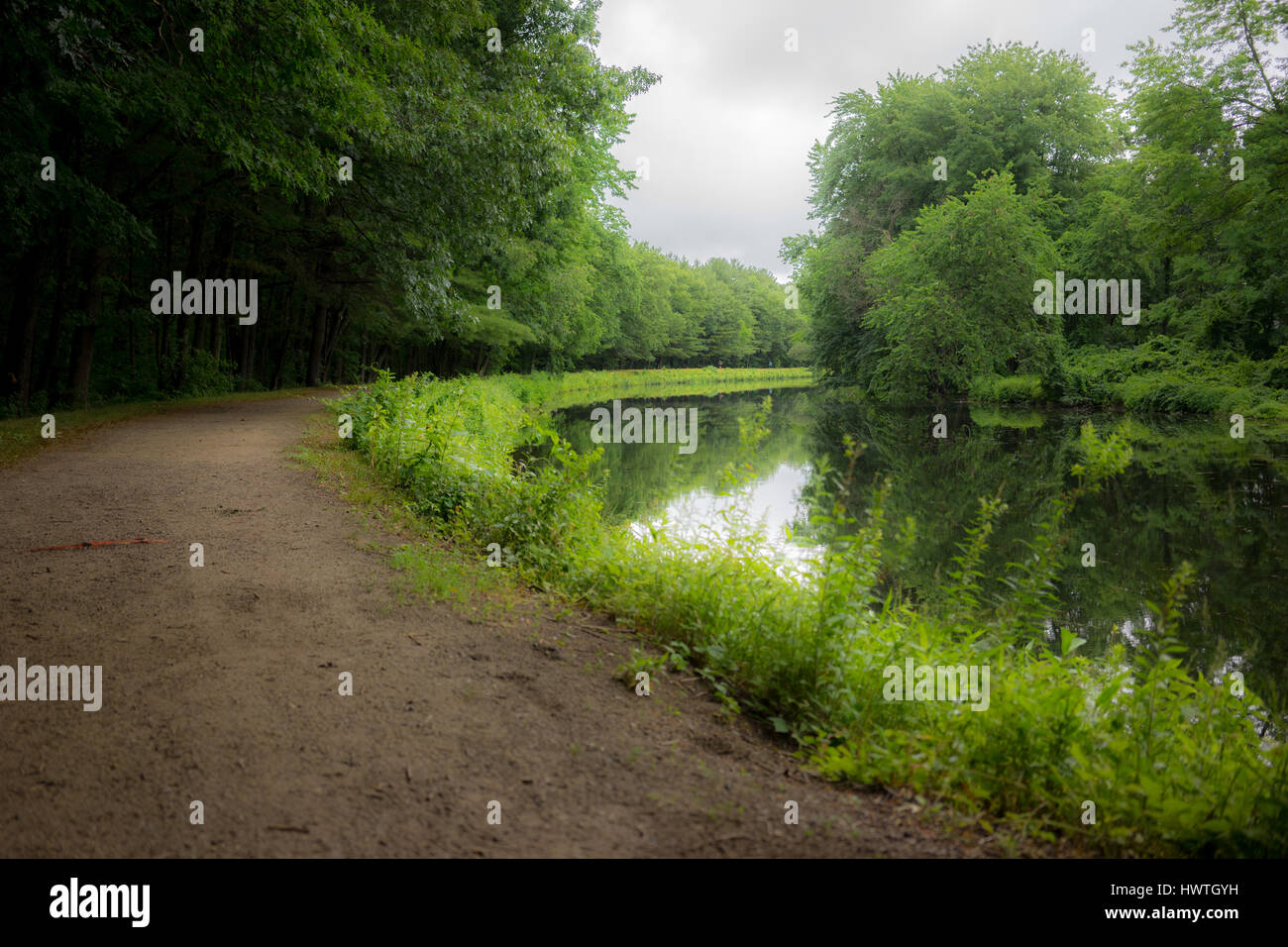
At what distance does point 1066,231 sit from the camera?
33.8m

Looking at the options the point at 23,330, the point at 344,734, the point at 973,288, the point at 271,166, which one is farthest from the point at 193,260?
the point at 973,288

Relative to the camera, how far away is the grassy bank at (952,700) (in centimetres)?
301

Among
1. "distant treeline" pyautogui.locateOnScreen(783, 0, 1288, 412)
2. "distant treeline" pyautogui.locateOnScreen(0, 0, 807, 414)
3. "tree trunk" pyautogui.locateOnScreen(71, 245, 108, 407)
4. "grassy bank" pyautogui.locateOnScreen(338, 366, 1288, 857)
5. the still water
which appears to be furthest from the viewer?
"distant treeline" pyautogui.locateOnScreen(783, 0, 1288, 412)

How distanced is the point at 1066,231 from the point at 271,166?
34.4 m

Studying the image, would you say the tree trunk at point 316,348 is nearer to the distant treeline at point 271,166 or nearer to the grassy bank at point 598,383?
the distant treeline at point 271,166

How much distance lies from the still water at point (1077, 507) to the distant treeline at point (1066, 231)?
5.89 metres

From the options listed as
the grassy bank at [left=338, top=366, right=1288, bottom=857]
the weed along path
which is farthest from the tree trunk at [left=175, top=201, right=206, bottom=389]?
the grassy bank at [left=338, top=366, right=1288, bottom=857]

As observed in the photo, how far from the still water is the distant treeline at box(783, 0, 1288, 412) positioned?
5891 millimetres

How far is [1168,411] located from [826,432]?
13546 mm

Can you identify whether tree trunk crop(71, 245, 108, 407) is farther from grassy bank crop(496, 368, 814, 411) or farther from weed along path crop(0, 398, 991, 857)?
grassy bank crop(496, 368, 814, 411)

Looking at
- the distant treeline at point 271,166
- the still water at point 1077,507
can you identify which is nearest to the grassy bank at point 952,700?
the still water at point 1077,507

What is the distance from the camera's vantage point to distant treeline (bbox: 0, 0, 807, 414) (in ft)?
35.3

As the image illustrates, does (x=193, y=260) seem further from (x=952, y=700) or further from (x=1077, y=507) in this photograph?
(x=952, y=700)
